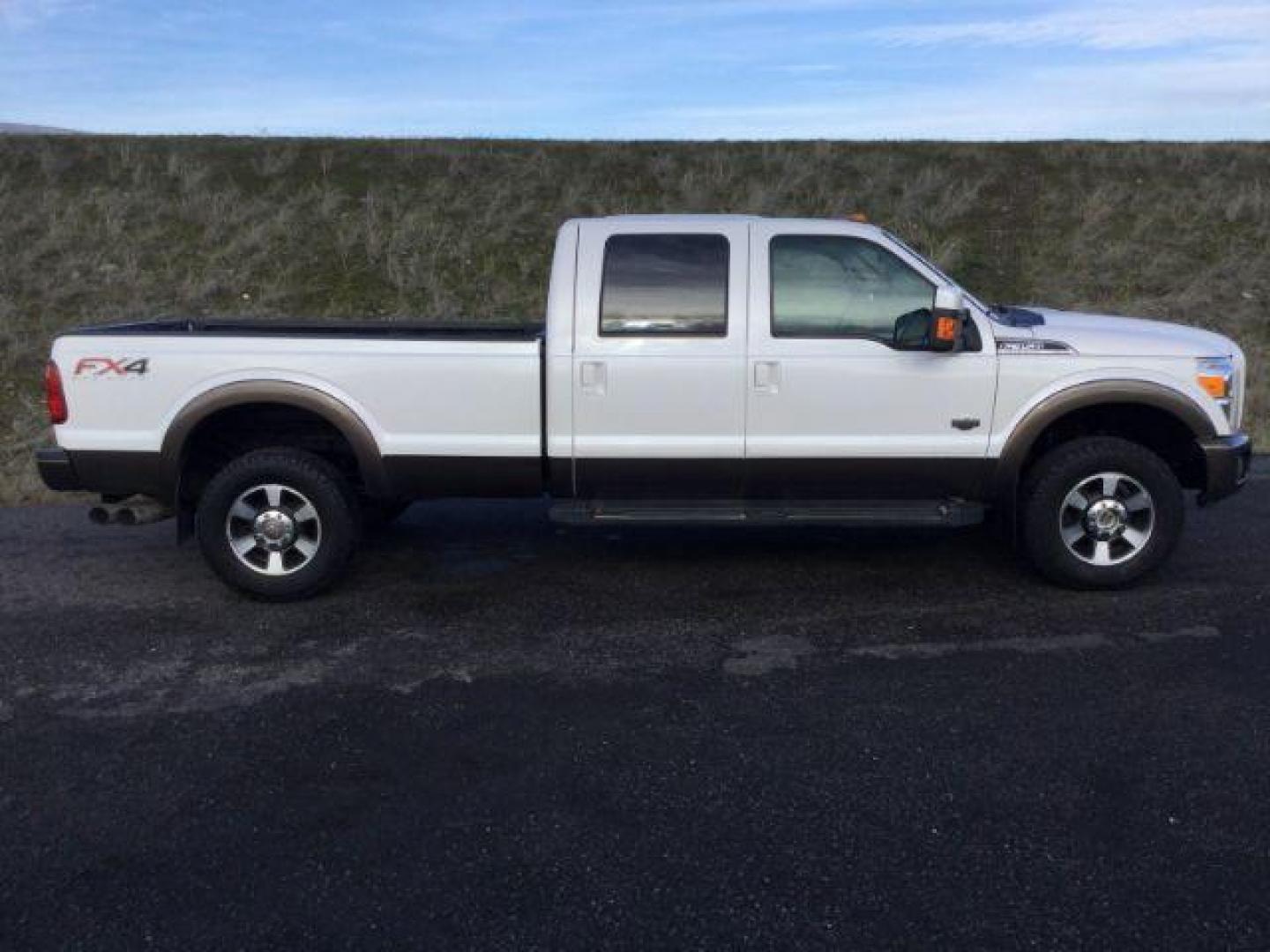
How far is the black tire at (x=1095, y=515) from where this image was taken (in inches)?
234

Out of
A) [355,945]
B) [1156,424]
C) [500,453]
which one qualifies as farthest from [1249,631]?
[355,945]

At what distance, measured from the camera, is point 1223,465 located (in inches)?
233

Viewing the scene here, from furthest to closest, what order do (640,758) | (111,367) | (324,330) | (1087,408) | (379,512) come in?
(379,512) → (324,330) → (1087,408) → (111,367) → (640,758)

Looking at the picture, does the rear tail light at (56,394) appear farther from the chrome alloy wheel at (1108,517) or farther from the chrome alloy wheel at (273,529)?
the chrome alloy wheel at (1108,517)

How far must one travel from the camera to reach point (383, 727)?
4445mm

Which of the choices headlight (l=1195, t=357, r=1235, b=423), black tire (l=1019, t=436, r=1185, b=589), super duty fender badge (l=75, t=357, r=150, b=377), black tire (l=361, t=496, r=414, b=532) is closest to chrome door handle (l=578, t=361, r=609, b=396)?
black tire (l=361, t=496, r=414, b=532)

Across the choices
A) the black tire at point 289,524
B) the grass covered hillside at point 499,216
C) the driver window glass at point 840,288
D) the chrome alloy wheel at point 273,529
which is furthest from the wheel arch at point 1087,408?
the grass covered hillside at point 499,216

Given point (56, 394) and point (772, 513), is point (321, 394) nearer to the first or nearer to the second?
point (56, 394)

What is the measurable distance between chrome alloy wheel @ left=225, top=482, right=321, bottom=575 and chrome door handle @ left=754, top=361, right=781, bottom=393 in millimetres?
2375

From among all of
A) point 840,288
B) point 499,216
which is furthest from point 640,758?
point 499,216

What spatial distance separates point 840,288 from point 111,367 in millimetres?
3730

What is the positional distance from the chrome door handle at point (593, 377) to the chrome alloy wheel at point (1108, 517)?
8.04ft

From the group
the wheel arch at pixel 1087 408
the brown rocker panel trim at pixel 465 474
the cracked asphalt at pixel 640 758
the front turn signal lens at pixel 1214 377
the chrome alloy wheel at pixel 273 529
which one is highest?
the front turn signal lens at pixel 1214 377

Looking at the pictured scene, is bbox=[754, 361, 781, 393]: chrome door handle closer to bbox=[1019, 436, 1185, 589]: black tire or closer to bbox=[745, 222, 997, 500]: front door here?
bbox=[745, 222, 997, 500]: front door
